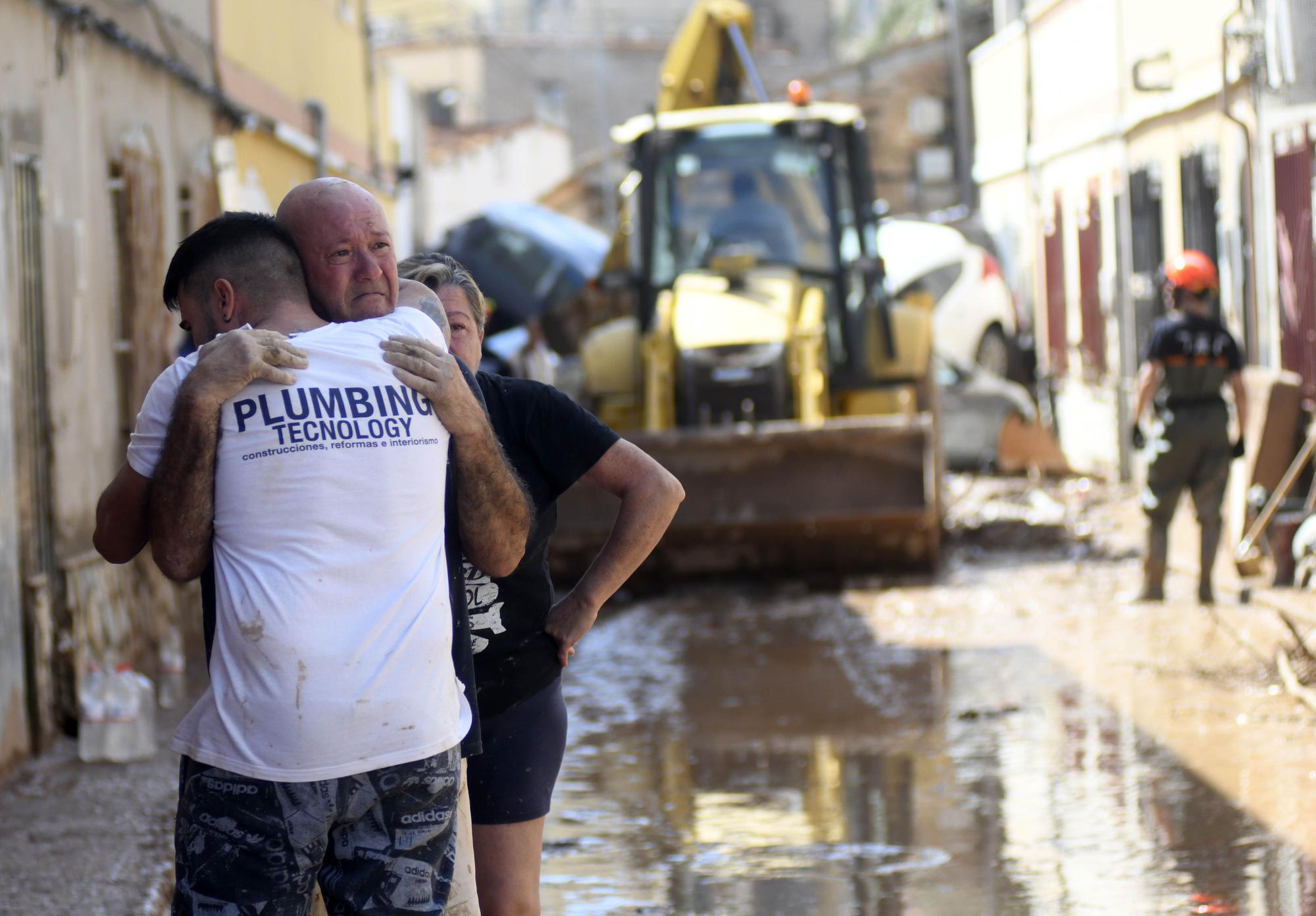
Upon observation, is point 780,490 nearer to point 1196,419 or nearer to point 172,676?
point 1196,419

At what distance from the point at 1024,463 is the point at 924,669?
8.39 metres

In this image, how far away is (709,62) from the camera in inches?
590

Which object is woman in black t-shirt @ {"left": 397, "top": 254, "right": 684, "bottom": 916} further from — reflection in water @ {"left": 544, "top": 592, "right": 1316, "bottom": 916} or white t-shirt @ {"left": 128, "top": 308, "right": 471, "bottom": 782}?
reflection in water @ {"left": 544, "top": 592, "right": 1316, "bottom": 916}

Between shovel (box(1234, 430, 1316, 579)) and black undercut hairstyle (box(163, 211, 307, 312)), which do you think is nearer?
black undercut hairstyle (box(163, 211, 307, 312))

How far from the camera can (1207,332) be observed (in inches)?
386

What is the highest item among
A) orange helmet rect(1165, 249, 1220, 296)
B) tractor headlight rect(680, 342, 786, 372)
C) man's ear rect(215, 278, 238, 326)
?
orange helmet rect(1165, 249, 1220, 296)

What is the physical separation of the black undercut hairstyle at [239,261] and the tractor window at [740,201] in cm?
937

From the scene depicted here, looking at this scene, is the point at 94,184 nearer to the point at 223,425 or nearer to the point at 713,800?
the point at 713,800

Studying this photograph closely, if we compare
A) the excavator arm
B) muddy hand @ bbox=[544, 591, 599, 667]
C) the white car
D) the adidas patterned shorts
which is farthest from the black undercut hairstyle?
the white car

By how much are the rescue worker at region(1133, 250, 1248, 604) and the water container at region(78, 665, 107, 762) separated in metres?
5.63

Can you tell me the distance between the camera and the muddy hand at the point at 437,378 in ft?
9.41

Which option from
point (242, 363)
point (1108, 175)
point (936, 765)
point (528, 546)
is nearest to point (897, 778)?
point (936, 765)

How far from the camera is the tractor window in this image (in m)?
12.2

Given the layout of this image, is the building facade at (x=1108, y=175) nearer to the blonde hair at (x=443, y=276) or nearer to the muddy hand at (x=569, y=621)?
the blonde hair at (x=443, y=276)
